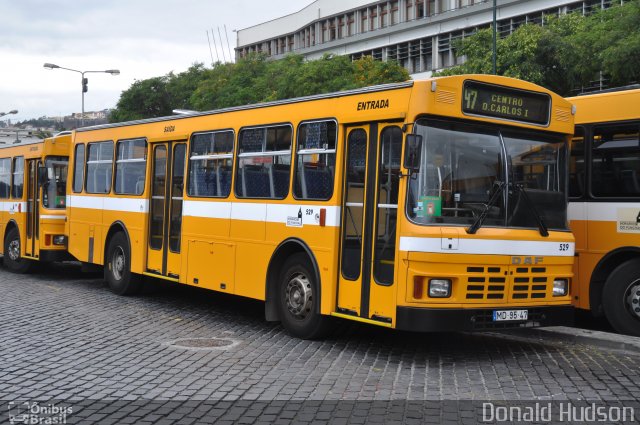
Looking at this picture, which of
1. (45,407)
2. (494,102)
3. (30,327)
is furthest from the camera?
(30,327)

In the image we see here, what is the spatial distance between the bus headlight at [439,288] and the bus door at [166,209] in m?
5.69

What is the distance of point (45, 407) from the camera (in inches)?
278

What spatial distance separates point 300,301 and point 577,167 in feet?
13.6

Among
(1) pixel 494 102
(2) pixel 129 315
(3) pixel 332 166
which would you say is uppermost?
(1) pixel 494 102

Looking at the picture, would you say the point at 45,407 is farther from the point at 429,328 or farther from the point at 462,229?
the point at 462,229

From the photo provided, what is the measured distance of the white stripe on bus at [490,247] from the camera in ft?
28.6

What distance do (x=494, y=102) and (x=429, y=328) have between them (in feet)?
8.61

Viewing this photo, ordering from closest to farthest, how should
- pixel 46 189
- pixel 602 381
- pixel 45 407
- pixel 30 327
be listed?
pixel 45 407 → pixel 602 381 → pixel 30 327 → pixel 46 189

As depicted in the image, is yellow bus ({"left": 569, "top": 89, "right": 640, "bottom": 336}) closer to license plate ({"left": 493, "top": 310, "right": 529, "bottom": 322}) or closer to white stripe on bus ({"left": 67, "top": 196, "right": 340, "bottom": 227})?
license plate ({"left": 493, "top": 310, "right": 529, "bottom": 322})

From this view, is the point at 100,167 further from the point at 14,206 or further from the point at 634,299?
the point at 634,299

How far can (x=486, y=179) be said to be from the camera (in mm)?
9117

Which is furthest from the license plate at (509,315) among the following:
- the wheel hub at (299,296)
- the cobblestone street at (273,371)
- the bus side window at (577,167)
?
the bus side window at (577,167)

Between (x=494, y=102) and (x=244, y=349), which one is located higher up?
(x=494, y=102)

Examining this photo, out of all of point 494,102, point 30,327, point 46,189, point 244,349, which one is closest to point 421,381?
point 244,349
